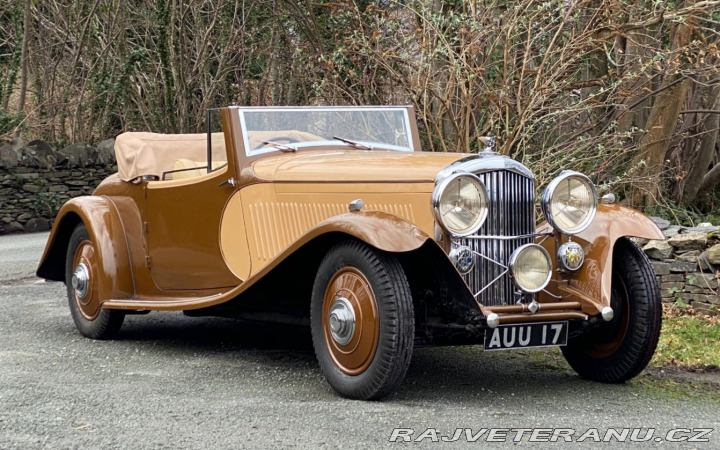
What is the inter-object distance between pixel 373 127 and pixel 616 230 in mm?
1802

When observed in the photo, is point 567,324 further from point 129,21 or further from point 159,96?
point 129,21

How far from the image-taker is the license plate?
458 cm

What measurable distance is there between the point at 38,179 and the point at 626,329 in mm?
12393

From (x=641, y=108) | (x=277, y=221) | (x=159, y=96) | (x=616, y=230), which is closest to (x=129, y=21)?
(x=159, y=96)

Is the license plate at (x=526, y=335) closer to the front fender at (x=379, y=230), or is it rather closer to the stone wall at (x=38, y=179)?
the front fender at (x=379, y=230)

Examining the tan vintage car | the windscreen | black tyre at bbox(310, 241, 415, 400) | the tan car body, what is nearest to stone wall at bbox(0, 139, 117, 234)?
the tan car body

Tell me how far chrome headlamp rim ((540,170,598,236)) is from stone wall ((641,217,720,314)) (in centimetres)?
253

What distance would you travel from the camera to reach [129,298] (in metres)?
6.48

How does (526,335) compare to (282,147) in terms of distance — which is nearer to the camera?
(526,335)

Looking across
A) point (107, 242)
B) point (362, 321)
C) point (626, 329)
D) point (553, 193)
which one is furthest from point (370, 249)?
point (107, 242)

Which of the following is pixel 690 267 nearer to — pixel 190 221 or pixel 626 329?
pixel 626 329

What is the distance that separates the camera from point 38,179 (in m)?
15.5

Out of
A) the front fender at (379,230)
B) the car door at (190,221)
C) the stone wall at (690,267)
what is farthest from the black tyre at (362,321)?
the stone wall at (690,267)

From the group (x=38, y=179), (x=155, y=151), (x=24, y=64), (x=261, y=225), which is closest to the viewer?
(x=261, y=225)
